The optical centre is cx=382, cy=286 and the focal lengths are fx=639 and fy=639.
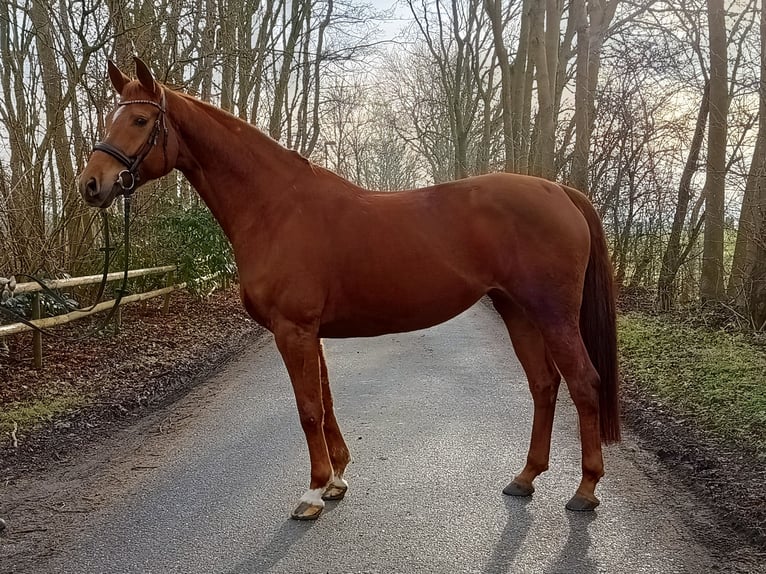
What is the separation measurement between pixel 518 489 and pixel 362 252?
63.6 inches

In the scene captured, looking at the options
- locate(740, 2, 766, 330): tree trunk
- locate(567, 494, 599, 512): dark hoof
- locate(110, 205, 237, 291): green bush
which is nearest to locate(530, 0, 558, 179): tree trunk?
locate(740, 2, 766, 330): tree trunk

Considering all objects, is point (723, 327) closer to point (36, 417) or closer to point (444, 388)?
point (444, 388)

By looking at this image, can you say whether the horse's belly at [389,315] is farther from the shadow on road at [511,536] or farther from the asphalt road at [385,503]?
the shadow on road at [511,536]

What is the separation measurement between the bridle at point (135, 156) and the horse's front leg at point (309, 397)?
108 cm

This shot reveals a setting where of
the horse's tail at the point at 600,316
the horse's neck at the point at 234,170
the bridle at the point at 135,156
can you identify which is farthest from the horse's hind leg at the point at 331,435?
the horse's tail at the point at 600,316

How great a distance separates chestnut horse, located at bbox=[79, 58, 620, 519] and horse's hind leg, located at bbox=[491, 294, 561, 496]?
0.06 m

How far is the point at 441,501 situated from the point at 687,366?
12.3ft

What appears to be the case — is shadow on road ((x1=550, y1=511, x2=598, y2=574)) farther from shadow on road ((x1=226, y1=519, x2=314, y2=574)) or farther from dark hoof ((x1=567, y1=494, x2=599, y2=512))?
shadow on road ((x1=226, y1=519, x2=314, y2=574))

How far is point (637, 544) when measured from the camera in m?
3.03

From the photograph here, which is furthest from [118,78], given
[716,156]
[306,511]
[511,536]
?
[716,156]

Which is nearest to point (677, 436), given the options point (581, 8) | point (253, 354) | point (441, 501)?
point (441, 501)

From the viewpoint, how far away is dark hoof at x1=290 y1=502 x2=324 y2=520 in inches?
133

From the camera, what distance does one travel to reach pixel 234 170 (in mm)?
3584

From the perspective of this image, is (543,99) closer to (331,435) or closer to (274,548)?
(331,435)
